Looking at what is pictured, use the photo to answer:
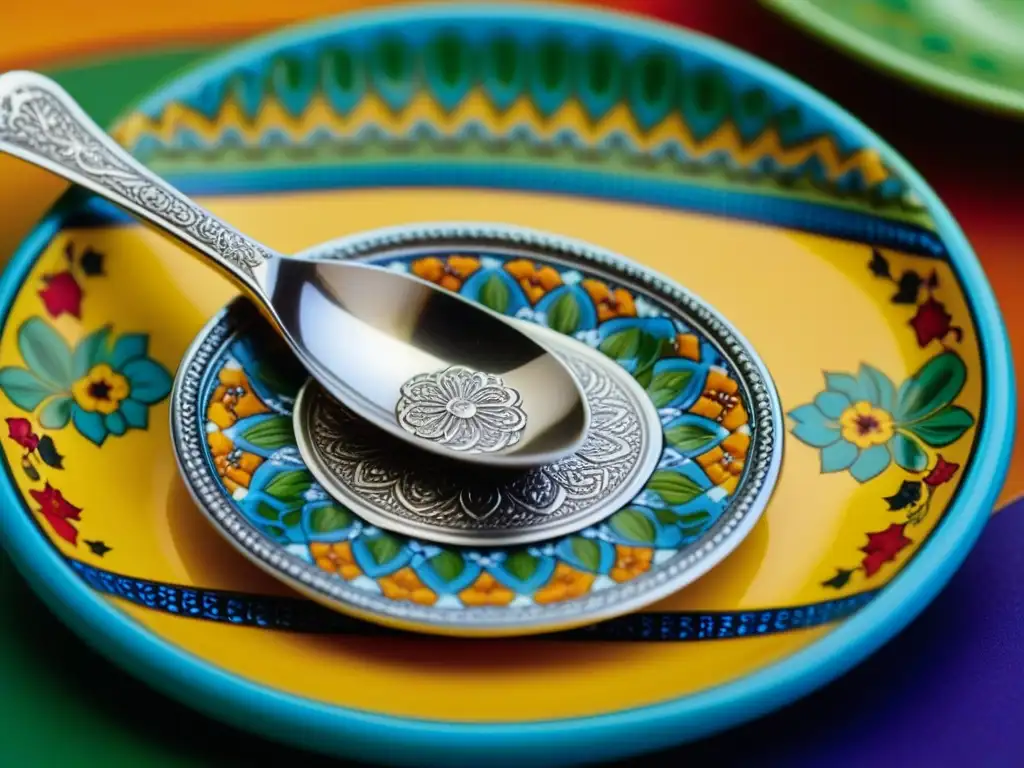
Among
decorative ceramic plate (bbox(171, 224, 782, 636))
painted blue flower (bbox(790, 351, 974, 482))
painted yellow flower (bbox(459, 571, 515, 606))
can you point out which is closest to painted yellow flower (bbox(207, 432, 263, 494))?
decorative ceramic plate (bbox(171, 224, 782, 636))

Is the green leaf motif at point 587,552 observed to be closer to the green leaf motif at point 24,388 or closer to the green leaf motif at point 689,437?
the green leaf motif at point 689,437

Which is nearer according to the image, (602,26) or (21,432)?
(21,432)

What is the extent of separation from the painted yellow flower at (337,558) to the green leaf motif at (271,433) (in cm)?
6

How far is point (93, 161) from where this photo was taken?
0.58 meters

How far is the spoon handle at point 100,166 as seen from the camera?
547 millimetres

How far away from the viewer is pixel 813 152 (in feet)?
2.13

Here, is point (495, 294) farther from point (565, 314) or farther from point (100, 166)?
point (100, 166)

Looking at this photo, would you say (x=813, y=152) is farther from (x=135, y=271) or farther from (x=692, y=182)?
(x=135, y=271)

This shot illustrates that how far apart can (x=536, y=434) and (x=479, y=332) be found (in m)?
0.07

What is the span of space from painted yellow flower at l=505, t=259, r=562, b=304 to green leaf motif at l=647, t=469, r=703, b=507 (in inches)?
5.0

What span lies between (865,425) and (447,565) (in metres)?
0.21

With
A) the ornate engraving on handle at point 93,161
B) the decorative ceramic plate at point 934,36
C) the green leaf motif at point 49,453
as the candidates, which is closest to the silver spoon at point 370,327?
the ornate engraving on handle at point 93,161

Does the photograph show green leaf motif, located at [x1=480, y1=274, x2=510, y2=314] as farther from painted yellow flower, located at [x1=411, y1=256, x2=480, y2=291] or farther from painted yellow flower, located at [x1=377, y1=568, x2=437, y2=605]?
painted yellow flower, located at [x1=377, y1=568, x2=437, y2=605]

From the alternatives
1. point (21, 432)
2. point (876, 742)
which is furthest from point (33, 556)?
point (876, 742)
